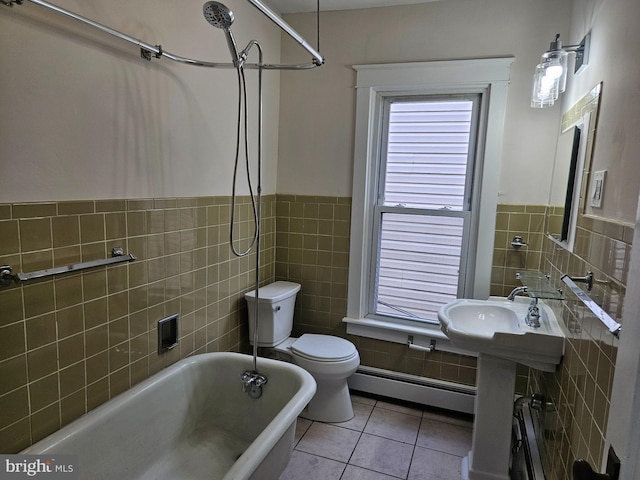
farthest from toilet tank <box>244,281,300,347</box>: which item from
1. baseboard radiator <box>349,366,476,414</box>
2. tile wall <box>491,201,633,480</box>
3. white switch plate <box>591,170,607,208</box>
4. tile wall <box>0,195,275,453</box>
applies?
white switch plate <box>591,170,607,208</box>

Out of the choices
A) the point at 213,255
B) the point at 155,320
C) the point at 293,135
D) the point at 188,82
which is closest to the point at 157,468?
the point at 155,320

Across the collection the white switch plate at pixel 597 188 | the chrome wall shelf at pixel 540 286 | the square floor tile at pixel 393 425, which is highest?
the white switch plate at pixel 597 188

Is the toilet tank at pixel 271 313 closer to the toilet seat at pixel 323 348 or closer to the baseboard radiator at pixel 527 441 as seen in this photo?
the toilet seat at pixel 323 348

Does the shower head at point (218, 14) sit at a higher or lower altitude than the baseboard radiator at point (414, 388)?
higher

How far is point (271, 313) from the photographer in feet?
8.51

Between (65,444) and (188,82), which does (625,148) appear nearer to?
(188,82)

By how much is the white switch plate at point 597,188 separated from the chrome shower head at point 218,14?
140cm

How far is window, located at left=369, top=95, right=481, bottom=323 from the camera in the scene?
2600 millimetres

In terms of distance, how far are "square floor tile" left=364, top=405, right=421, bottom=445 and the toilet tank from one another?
2.60 ft

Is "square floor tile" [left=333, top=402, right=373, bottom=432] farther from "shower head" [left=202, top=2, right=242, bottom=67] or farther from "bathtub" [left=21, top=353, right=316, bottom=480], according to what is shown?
"shower head" [left=202, top=2, right=242, bottom=67]

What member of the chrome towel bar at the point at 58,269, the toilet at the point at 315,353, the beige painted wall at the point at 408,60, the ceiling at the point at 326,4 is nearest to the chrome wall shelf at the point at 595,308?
the beige painted wall at the point at 408,60

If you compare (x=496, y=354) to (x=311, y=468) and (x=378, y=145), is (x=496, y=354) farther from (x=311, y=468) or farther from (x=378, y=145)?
(x=378, y=145)

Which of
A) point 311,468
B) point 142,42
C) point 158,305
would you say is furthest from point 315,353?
point 142,42

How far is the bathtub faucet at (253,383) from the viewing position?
6.73 feet
